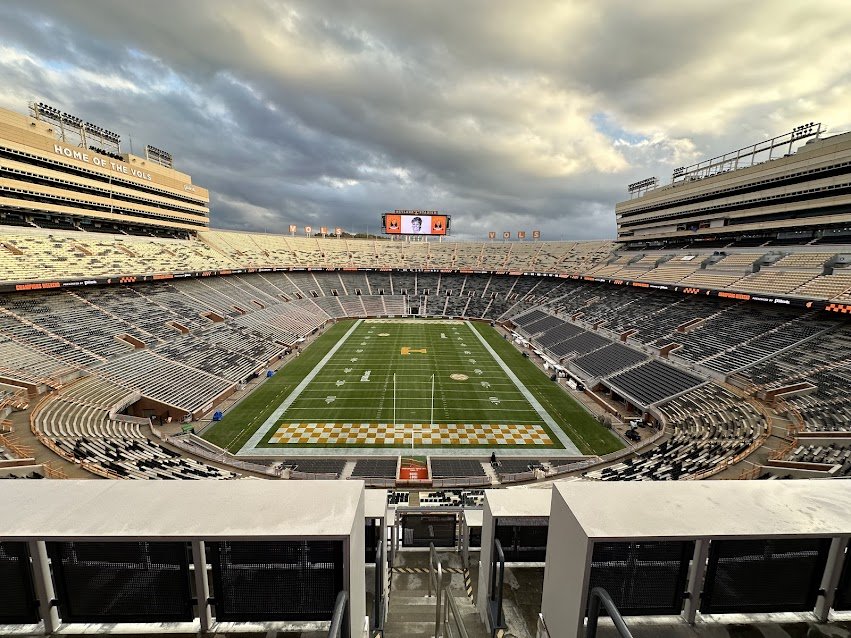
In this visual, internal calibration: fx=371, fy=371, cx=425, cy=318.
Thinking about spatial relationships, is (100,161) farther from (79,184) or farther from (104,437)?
(104,437)

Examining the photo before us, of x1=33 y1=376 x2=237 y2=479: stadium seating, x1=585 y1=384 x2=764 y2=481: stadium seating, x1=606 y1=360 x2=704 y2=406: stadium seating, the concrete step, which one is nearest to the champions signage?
x1=33 y1=376 x2=237 y2=479: stadium seating

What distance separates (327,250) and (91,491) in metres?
79.2

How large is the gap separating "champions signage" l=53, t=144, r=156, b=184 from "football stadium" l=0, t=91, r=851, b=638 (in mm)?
296

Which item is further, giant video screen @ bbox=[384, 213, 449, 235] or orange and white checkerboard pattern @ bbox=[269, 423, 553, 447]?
giant video screen @ bbox=[384, 213, 449, 235]

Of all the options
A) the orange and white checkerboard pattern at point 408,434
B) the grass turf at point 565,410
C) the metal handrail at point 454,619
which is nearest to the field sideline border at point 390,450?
the orange and white checkerboard pattern at point 408,434

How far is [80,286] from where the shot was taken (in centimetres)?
3512

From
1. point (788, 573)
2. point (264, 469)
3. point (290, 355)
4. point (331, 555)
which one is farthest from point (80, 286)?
point (788, 573)

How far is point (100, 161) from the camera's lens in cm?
4716

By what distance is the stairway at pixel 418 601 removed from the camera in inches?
257

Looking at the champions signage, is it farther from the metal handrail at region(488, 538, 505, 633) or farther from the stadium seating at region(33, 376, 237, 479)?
the metal handrail at region(488, 538, 505, 633)

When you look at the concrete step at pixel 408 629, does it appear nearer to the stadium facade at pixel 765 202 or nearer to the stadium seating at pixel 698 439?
the stadium seating at pixel 698 439

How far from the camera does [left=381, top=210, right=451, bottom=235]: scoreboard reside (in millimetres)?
80562

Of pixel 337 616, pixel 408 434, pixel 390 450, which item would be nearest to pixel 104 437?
pixel 390 450

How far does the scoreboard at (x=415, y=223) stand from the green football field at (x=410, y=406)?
4323 centimetres
